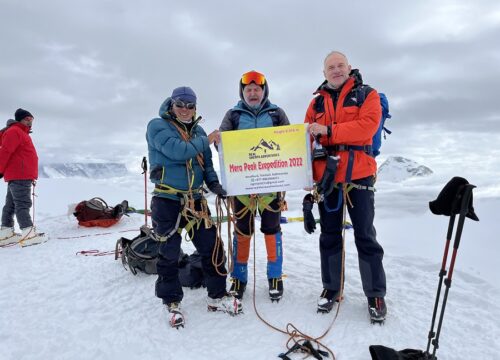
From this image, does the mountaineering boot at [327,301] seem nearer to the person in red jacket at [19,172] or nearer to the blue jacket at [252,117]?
the blue jacket at [252,117]

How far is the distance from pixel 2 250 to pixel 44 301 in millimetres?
3340

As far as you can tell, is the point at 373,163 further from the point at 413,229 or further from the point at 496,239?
the point at 413,229

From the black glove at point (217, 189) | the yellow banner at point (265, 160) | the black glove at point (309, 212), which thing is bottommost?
the black glove at point (309, 212)

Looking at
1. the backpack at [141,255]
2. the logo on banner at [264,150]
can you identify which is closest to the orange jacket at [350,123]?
the logo on banner at [264,150]

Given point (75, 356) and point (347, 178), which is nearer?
point (75, 356)

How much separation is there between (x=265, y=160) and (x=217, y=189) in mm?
604

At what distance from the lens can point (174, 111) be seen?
3.61 meters

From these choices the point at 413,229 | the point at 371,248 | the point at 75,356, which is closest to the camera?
the point at 75,356

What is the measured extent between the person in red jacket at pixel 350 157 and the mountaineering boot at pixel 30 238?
20.2 ft

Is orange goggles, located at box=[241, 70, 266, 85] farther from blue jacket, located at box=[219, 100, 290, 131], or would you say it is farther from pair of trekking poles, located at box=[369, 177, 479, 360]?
pair of trekking poles, located at box=[369, 177, 479, 360]

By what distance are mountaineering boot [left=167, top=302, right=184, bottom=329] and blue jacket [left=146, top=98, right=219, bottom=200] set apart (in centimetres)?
113

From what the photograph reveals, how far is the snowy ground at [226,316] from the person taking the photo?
10.2ft

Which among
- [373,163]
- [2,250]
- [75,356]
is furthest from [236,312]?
[2,250]

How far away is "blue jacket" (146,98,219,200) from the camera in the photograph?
3.44 metres
